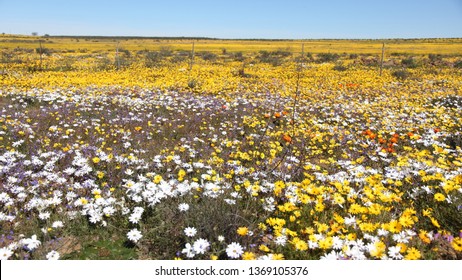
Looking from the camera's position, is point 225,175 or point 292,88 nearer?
point 225,175

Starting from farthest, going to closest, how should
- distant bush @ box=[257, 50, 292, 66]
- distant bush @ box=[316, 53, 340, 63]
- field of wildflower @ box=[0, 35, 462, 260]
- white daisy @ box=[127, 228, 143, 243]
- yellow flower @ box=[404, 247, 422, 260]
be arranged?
distant bush @ box=[316, 53, 340, 63]
distant bush @ box=[257, 50, 292, 66]
white daisy @ box=[127, 228, 143, 243]
field of wildflower @ box=[0, 35, 462, 260]
yellow flower @ box=[404, 247, 422, 260]

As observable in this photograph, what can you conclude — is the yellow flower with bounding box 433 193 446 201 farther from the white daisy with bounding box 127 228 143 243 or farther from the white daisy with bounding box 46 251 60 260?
the white daisy with bounding box 46 251 60 260

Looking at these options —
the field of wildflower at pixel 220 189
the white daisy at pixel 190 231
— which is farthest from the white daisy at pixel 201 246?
the white daisy at pixel 190 231

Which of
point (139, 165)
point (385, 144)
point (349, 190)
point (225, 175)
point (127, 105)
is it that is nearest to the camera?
point (349, 190)

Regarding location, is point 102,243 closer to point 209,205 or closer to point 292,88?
point 209,205

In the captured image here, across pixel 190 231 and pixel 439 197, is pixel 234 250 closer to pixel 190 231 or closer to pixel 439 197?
pixel 190 231

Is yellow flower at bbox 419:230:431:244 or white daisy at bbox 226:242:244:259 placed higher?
yellow flower at bbox 419:230:431:244

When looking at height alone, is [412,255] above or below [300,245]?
above

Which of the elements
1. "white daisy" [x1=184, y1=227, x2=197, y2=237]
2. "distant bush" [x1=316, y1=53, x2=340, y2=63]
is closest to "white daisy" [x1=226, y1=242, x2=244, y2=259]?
"white daisy" [x1=184, y1=227, x2=197, y2=237]

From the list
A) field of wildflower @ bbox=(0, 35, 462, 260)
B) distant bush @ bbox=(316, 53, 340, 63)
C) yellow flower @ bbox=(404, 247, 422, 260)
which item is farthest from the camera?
distant bush @ bbox=(316, 53, 340, 63)

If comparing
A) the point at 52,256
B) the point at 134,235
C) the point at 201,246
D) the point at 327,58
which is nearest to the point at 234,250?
the point at 201,246

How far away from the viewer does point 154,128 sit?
8.75 metres

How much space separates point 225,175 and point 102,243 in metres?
1.98
